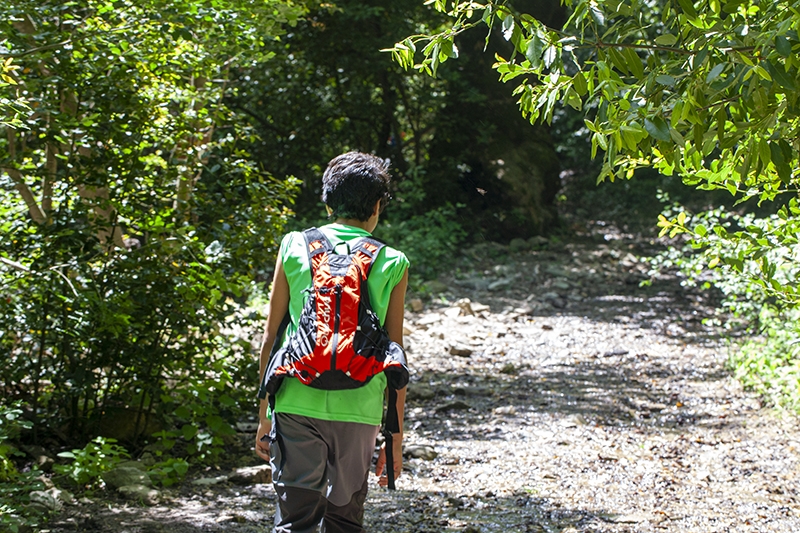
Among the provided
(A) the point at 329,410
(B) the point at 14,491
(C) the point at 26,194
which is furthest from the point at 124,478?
(A) the point at 329,410

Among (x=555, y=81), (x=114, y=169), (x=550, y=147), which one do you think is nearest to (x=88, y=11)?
(x=114, y=169)

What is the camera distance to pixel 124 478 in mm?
4125

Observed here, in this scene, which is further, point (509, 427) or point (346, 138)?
point (346, 138)

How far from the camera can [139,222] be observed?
14.4 feet

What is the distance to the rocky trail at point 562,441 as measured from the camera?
12.9ft

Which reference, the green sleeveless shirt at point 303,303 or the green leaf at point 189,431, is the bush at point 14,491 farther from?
the green sleeveless shirt at point 303,303

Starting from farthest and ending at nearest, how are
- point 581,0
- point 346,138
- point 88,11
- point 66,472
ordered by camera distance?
point 346,138, point 88,11, point 66,472, point 581,0

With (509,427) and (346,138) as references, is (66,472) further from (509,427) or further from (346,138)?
(346,138)

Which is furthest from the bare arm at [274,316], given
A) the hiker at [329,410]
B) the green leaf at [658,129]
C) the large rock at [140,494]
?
the large rock at [140,494]

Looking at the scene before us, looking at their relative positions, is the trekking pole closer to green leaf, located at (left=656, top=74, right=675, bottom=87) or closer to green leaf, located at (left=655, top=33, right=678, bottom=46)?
green leaf, located at (left=656, top=74, right=675, bottom=87)

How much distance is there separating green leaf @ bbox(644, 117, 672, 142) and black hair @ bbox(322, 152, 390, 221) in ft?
2.74

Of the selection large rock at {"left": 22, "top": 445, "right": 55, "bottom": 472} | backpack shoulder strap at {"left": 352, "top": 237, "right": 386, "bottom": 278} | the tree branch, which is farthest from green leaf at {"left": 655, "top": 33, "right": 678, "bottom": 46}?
large rock at {"left": 22, "top": 445, "right": 55, "bottom": 472}

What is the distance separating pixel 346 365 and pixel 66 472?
245 centimetres

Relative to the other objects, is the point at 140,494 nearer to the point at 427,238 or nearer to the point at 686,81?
the point at 686,81
